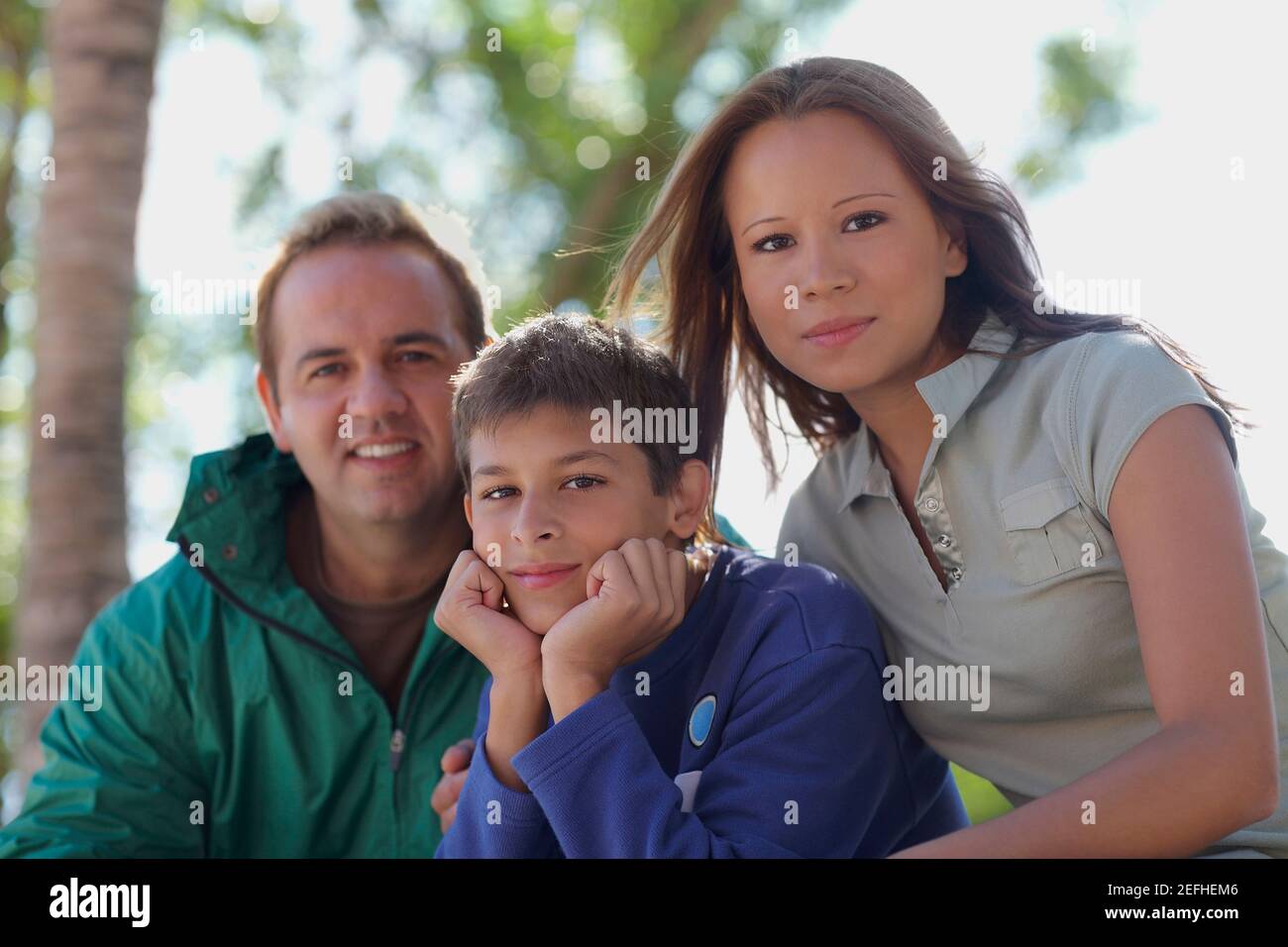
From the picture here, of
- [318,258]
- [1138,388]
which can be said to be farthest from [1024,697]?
[318,258]

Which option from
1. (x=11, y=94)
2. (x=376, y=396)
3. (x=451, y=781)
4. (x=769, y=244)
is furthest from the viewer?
(x=11, y=94)

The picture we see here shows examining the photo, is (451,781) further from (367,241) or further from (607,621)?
(367,241)

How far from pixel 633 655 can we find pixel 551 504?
1.35 ft

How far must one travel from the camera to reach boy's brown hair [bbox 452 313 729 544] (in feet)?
9.69

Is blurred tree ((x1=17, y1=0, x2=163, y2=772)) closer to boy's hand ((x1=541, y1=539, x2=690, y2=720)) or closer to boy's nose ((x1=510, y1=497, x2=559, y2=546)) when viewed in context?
boy's nose ((x1=510, y1=497, x2=559, y2=546))

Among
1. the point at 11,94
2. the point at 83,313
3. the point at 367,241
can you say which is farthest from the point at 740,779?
the point at 11,94

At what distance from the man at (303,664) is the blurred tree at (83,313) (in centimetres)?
247

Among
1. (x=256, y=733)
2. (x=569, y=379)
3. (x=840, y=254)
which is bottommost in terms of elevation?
(x=256, y=733)

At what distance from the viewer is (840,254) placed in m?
2.94

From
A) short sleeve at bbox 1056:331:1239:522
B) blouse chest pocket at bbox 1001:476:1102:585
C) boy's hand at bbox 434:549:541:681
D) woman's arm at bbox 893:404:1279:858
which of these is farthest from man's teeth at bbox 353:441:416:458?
woman's arm at bbox 893:404:1279:858

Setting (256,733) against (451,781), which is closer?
(451,781)

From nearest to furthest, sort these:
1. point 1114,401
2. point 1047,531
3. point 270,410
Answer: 1. point 1114,401
2. point 1047,531
3. point 270,410

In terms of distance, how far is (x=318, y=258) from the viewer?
3971 mm

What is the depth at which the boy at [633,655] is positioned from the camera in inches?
100
